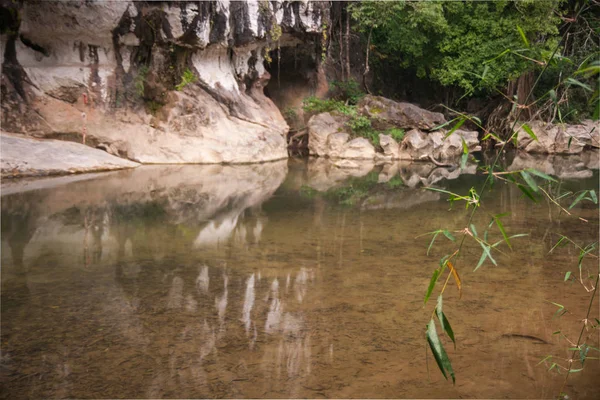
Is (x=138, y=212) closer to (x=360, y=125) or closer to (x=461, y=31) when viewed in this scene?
(x=360, y=125)

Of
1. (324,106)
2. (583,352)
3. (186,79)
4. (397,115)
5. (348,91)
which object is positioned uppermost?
(186,79)

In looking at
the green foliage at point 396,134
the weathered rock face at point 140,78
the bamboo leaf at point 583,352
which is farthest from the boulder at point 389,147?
the bamboo leaf at point 583,352

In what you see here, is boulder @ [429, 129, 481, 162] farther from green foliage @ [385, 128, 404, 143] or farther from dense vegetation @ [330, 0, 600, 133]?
dense vegetation @ [330, 0, 600, 133]

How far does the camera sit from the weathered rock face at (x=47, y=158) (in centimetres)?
982

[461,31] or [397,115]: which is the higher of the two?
[461,31]

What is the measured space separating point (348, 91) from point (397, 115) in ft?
7.90

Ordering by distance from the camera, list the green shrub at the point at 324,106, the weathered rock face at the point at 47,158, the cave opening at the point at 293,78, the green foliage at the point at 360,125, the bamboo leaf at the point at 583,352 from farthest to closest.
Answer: the cave opening at the point at 293,78, the green shrub at the point at 324,106, the green foliage at the point at 360,125, the weathered rock face at the point at 47,158, the bamboo leaf at the point at 583,352

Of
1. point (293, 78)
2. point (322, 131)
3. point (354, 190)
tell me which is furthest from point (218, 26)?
point (354, 190)

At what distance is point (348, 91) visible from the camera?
18359 mm

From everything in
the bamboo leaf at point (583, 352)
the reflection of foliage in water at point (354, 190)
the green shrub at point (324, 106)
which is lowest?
the reflection of foliage in water at point (354, 190)

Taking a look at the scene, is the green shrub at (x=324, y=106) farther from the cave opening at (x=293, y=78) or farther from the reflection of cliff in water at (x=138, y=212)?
the reflection of cliff in water at (x=138, y=212)

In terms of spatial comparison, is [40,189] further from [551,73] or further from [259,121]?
[551,73]

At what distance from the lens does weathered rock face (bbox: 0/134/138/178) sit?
9.82 m

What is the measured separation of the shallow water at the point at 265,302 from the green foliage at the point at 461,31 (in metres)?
10.8
